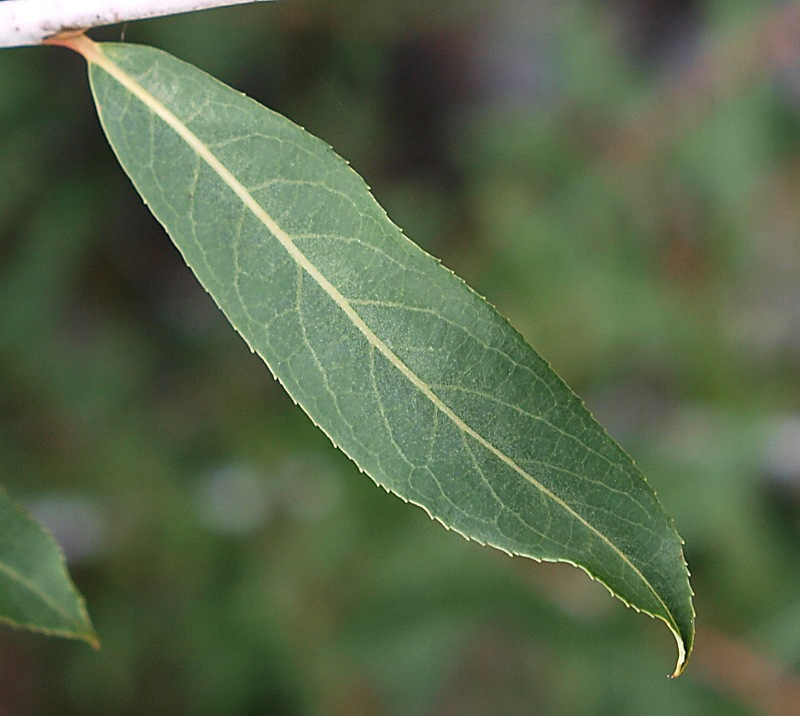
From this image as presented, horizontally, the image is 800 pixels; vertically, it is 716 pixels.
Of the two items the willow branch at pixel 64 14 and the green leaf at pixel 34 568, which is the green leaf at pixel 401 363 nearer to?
the willow branch at pixel 64 14

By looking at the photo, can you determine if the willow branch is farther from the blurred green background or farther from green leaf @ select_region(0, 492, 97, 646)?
the blurred green background

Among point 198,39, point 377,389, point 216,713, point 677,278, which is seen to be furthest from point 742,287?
point 377,389

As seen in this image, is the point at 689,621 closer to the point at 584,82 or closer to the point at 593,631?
the point at 593,631

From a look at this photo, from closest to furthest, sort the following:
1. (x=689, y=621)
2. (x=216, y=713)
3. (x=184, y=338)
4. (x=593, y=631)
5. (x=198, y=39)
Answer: (x=689, y=621), (x=593, y=631), (x=216, y=713), (x=198, y=39), (x=184, y=338)

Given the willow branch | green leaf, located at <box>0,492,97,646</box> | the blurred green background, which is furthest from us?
the blurred green background

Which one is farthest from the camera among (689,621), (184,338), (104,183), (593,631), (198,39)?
(184,338)

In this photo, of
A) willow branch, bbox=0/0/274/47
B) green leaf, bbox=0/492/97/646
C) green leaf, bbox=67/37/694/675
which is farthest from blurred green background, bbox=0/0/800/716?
willow branch, bbox=0/0/274/47

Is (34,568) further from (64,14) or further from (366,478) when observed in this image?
(366,478)
